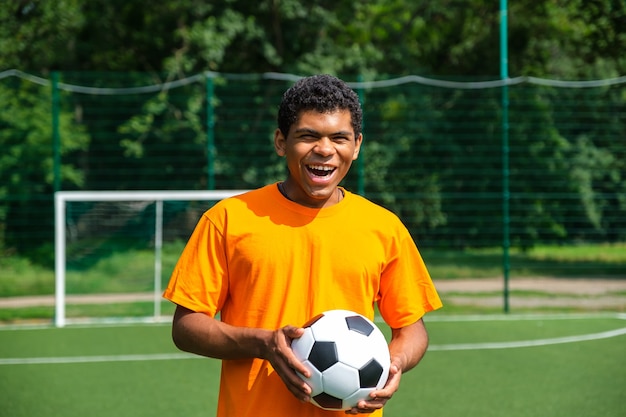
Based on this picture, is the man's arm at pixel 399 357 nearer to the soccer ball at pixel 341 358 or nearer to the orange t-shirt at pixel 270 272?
the soccer ball at pixel 341 358

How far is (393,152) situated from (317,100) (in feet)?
38.3

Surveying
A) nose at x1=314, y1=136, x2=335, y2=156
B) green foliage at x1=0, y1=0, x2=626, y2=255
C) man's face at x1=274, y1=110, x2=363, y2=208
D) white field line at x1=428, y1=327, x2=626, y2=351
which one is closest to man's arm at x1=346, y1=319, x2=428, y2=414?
man's face at x1=274, y1=110, x2=363, y2=208

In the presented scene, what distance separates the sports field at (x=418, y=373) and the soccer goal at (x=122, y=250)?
0.93 meters

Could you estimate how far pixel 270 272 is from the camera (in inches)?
103

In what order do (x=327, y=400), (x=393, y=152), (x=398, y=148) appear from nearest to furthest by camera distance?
(x=327, y=400) → (x=393, y=152) → (x=398, y=148)

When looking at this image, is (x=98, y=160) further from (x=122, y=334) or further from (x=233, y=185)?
(x=122, y=334)

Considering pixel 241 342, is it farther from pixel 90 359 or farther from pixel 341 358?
pixel 90 359

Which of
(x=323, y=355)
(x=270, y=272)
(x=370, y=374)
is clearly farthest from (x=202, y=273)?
(x=370, y=374)

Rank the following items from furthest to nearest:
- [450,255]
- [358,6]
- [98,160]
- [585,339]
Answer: [358,6] < [98,160] < [450,255] < [585,339]

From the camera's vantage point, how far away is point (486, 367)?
805 centimetres

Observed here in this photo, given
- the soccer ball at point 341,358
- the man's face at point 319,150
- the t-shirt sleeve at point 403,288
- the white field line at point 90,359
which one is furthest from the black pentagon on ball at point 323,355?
the white field line at point 90,359

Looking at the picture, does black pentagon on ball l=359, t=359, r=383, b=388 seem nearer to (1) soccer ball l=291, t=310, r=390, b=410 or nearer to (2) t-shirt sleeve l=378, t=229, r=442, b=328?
(1) soccer ball l=291, t=310, r=390, b=410

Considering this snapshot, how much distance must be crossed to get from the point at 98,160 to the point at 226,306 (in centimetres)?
1232

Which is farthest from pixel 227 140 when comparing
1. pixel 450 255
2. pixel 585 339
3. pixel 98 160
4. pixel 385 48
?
pixel 385 48
